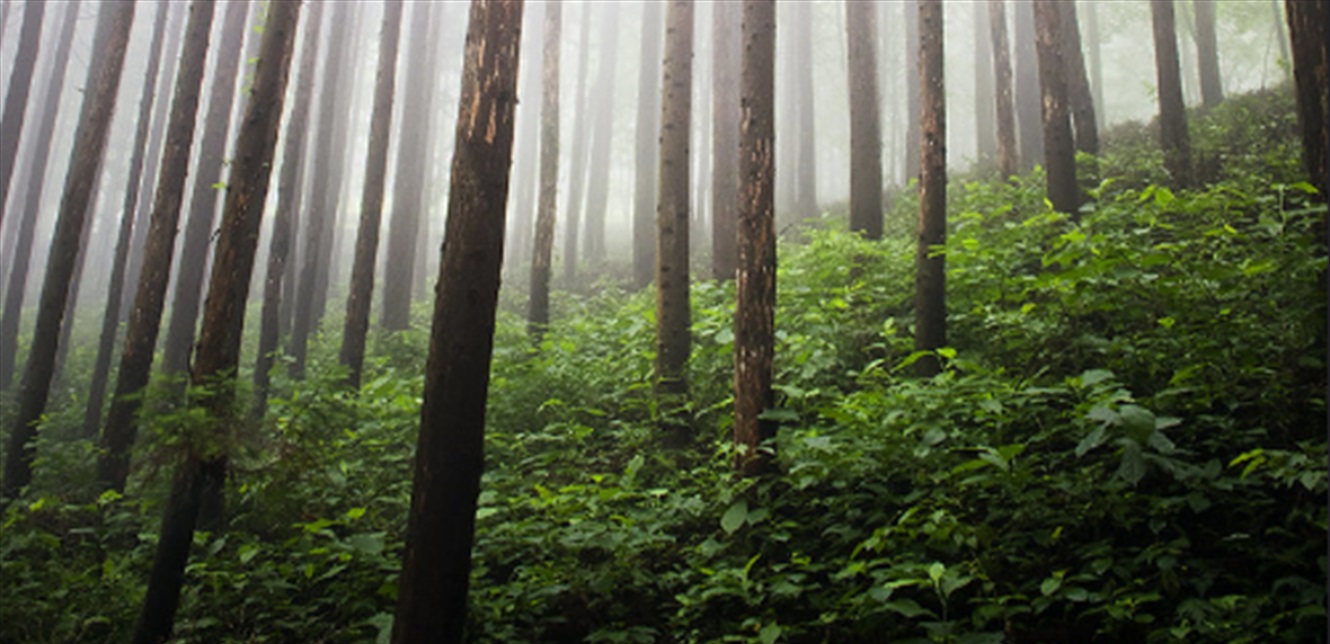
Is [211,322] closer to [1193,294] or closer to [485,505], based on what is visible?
[485,505]

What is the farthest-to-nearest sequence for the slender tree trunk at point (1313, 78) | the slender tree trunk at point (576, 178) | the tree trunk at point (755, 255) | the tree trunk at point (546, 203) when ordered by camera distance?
the slender tree trunk at point (576, 178) → the tree trunk at point (546, 203) → the tree trunk at point (755, 255) → the slender tree trunk at point (1313, 78)

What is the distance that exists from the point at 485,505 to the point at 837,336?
373cm

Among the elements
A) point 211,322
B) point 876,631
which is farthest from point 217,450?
point 876,631

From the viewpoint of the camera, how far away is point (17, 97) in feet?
49.8

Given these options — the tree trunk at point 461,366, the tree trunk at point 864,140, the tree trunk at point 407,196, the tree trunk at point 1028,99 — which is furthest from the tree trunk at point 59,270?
the tree trunk at point 1028,99

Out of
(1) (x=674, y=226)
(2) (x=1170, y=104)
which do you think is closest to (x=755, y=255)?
(1) (x=674, y=226)

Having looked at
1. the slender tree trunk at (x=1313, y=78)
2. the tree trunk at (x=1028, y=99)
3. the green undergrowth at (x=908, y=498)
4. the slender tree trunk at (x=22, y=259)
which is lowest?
the green undergrowth at (x=908, y=498)

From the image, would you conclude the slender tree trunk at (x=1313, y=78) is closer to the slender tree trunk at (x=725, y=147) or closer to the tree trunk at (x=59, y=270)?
the slender tree trunk at (x=725, y=147)

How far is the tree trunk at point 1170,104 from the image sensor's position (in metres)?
10.9

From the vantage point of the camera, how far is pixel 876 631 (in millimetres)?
4273

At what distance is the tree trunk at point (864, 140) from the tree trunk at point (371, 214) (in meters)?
7.81

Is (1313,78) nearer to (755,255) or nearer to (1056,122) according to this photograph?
(755,255)

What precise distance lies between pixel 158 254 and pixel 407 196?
30.9ft

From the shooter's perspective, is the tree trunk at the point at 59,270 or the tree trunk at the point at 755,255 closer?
the tree trunk at the point at 755,255
